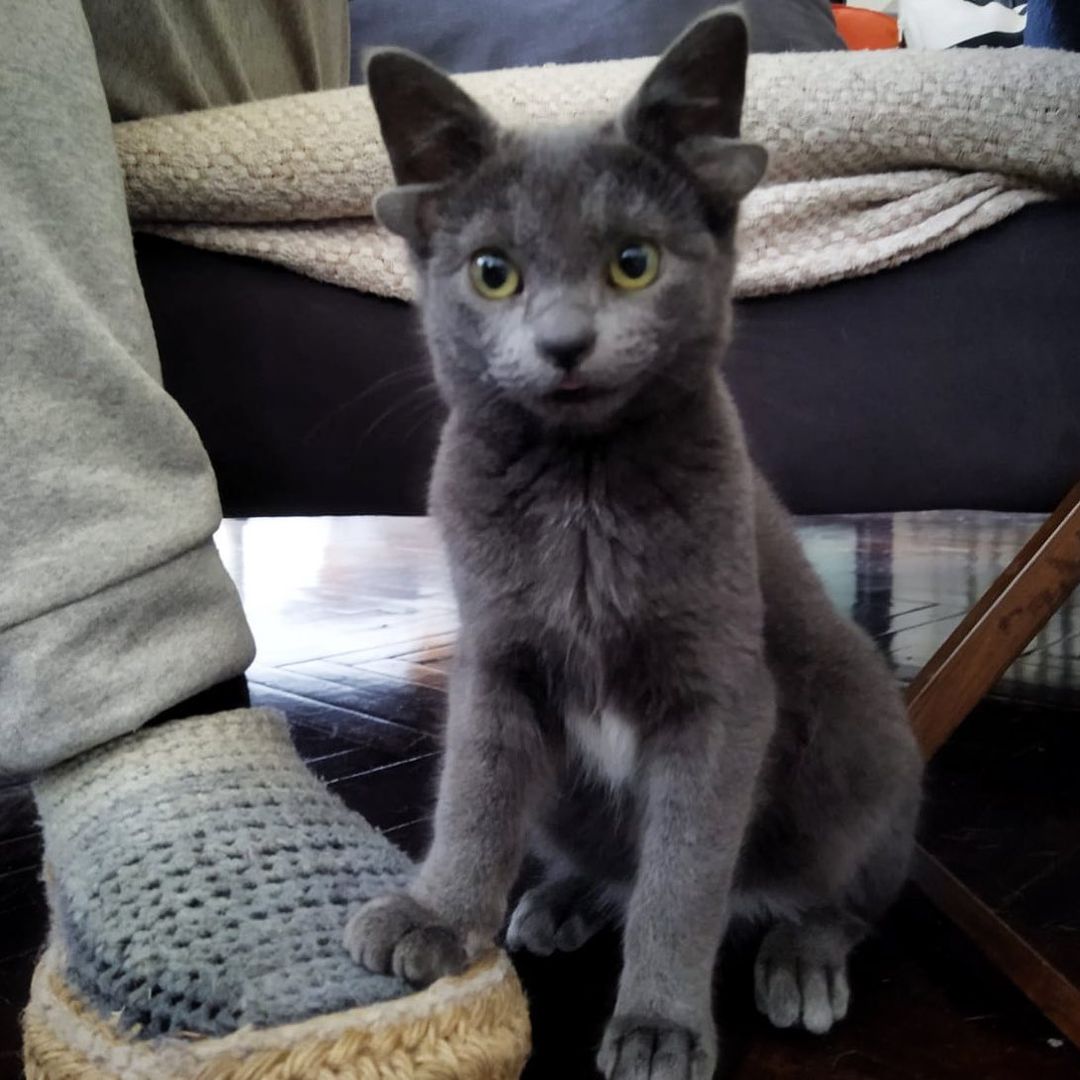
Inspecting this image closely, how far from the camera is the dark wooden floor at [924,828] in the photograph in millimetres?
693

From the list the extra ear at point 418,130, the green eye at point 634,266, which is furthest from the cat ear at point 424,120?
the green eye at point 634,266

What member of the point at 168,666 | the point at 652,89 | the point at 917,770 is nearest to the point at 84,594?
the point at 168,666

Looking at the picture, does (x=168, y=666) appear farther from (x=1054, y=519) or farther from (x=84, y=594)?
(x=1054, y=519)

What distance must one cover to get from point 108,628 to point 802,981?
504mm

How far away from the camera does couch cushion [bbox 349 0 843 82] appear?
1.40 meters

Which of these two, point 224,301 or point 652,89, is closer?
point 652,89

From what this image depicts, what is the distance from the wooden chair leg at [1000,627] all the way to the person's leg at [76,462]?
1.90 ft

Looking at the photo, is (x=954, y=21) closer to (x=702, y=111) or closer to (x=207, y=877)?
(x=702, y=111)

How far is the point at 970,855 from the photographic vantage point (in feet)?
3.19

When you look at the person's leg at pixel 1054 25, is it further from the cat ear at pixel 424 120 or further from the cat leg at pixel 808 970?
the cat leg at pixel 808 970

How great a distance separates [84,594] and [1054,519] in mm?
718

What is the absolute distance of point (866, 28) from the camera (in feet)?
6.53

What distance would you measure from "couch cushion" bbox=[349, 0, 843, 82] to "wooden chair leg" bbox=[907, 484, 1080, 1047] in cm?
82

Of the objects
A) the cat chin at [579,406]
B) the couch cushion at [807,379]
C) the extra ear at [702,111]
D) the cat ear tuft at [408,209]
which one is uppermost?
the extra ear at [702,111]
